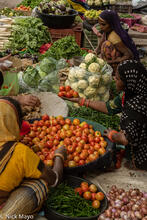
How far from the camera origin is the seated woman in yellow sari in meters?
1.82

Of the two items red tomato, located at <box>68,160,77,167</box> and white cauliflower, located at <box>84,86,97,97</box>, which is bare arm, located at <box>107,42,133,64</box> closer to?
white cauliflower, located at <box>84,86,97,97</box>

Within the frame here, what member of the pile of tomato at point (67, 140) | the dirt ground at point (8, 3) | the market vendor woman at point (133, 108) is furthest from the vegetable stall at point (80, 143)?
the dirt ground at point (8, 3)

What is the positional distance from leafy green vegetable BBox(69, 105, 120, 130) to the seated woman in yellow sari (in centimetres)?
153

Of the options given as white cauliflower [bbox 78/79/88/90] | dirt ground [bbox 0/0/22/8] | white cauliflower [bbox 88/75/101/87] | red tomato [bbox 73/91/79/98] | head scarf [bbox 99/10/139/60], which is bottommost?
red tomato [bbox 73/91/79/98]

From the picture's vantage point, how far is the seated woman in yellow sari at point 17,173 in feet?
5.97

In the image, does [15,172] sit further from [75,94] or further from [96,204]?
[75,94]

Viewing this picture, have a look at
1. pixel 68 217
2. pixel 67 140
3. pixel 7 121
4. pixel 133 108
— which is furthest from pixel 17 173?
pixel 133 108

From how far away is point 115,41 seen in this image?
4.98 m

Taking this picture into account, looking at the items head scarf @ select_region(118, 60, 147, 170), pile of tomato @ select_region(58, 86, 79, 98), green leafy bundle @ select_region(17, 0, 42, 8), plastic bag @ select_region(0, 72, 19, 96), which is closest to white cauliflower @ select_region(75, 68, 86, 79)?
pile of tomato @ select_region(58, 86, 79, 98)

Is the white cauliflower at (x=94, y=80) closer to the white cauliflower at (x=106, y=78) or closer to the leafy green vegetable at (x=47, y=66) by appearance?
the white cauliflower at (x=106, y=78)

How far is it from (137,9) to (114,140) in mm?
8114

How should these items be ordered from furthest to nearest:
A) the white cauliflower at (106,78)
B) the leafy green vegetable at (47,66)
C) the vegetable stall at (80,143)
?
the leafy green vegetable at (47,66) → the white cauliflower at (106,78) → the vegetable stall at (80,143)

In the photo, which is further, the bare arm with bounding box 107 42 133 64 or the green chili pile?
the bare arm with bounding box 107 42 133 64

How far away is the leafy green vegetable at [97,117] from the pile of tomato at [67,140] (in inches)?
13.8
